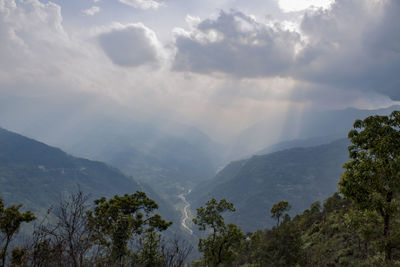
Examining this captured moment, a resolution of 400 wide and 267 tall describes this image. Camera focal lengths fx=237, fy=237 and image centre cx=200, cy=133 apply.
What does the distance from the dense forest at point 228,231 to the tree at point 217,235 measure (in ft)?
0.36

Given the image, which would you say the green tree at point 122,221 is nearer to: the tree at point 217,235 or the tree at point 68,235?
the tree at point 68,235

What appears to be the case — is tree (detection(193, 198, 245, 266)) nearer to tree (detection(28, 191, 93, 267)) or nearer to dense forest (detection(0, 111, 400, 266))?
dense forest (detection(0, 111, 400, 266))

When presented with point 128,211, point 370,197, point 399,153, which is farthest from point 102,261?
point 399,153

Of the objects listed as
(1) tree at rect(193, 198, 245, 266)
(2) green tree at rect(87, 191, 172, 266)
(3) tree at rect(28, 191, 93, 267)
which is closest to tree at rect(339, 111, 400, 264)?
(3) tree at rect(28, 191, 93, 267)

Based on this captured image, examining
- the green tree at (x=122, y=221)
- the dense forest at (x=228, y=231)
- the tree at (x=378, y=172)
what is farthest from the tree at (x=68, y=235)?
the tree at (x=378, y=172)

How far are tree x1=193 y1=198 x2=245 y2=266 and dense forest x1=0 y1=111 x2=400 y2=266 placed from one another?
11cm

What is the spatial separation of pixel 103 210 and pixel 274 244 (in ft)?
53.5

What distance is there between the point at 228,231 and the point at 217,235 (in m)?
1.57

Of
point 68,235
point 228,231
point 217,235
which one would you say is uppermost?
point 68,235

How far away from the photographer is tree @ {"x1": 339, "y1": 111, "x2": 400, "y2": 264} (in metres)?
12.5

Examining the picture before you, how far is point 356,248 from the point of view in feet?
83.7

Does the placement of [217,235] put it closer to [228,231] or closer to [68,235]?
[228,231]

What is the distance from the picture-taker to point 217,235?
93.5 feet

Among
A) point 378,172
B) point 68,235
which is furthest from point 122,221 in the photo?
point 378,172
